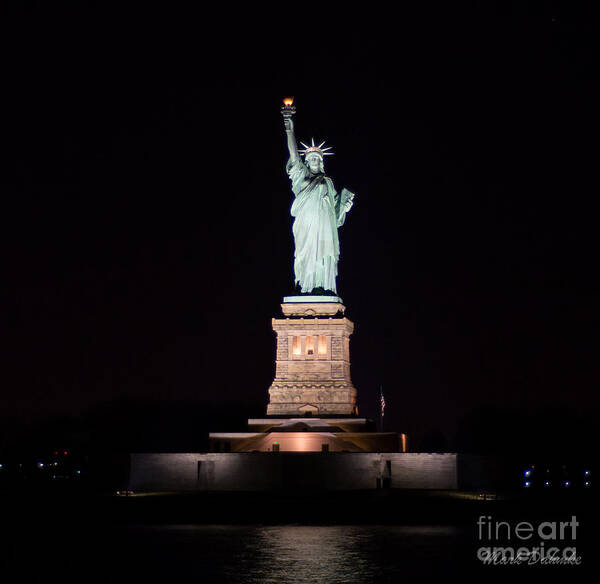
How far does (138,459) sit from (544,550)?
17.5 metres

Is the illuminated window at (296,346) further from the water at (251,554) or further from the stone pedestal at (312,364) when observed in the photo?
the water at (251,554)

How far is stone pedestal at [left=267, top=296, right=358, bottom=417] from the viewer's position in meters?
38.7

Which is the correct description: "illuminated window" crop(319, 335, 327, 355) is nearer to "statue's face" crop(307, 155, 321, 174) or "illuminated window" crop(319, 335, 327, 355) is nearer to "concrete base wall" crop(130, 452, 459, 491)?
"statue's face" crop(307, 155, 321, 174)

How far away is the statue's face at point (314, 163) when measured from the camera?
41.8 meters

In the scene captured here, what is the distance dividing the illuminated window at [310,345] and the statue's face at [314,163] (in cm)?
735

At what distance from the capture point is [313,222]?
41.7m

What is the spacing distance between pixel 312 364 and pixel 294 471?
7848 mm

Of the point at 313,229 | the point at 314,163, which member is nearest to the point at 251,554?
the point at 313,229

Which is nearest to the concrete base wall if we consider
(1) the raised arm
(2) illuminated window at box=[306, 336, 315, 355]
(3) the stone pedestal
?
(3) the stone pedestal

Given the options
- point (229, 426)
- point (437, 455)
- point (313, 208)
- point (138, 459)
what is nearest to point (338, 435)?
point (437, 455)

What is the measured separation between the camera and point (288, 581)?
605 inches

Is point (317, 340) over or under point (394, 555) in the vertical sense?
over

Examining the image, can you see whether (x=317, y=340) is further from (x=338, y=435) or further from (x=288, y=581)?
(x=288, y=581)

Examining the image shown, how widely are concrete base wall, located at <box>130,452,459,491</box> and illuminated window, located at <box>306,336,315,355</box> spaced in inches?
300
